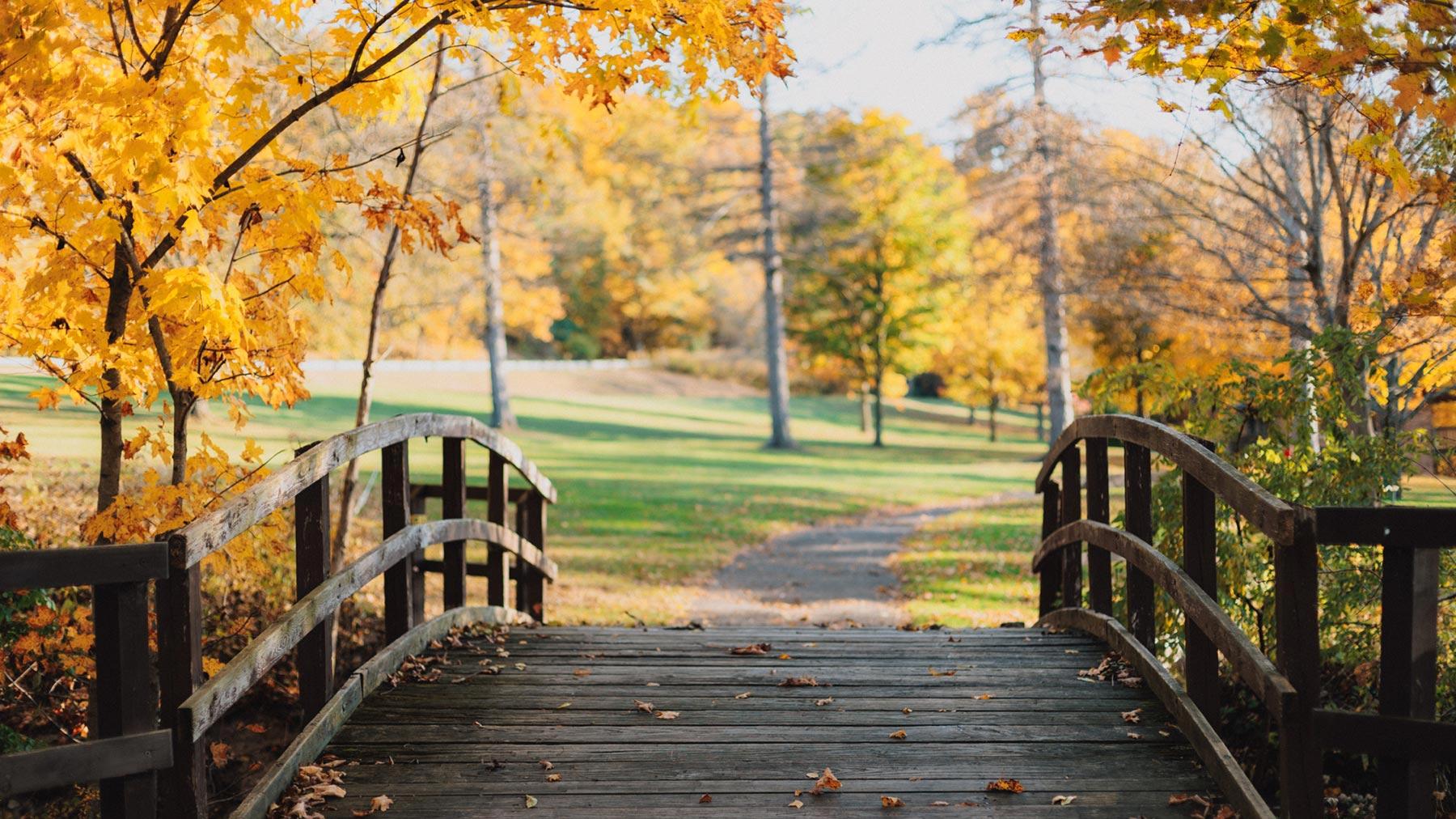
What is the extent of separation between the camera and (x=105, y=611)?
122 inches

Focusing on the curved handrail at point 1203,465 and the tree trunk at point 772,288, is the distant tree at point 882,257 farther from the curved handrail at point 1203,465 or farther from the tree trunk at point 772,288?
the curved handrail at point 1203,465

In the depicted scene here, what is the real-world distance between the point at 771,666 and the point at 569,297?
50.6 meters

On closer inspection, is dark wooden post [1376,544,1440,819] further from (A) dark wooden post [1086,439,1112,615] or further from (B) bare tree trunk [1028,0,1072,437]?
(B) bare tree trunk [1028,0,1072,437]

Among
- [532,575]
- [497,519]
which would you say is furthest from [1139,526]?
[532,575]

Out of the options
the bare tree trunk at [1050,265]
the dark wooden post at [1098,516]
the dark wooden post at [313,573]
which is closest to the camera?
the dark wooden post at [313,573]

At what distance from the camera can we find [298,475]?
14.0 ft

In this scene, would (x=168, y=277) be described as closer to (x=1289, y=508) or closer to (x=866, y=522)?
(x=1289, y=508)

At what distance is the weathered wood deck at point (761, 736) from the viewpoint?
12.9 feet

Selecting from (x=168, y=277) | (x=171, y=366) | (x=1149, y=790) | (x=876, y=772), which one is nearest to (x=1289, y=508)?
(x=1149, y=790)

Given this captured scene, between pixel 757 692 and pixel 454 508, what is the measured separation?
2.07 m

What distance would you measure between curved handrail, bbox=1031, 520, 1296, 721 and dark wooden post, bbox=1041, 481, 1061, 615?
1.73 m

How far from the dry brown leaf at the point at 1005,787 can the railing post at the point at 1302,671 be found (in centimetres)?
82

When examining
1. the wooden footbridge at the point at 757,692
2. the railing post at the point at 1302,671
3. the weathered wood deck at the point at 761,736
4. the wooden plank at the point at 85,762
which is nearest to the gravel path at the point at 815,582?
the wooden footbridge at the point at 757,692

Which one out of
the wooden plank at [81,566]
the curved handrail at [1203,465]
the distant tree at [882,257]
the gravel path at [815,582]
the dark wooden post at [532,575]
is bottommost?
the gravel path at [815,582]
